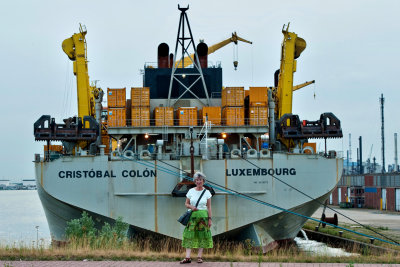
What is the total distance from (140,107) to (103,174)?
16.3 feet

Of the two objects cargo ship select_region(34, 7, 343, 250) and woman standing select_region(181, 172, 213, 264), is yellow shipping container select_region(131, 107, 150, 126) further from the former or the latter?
woman standing select_region(181, 172, 213, 264)

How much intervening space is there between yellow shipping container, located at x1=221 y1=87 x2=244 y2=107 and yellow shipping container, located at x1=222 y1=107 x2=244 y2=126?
0.78 ft

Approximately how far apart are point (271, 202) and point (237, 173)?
160 cm

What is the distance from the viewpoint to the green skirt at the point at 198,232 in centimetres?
1130

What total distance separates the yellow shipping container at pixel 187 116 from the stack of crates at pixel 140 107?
57.7 inches

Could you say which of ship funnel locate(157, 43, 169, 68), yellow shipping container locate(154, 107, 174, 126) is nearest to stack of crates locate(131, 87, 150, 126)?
yellow shipping container locate(154, 107, 174, 126)

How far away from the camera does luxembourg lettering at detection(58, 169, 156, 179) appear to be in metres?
21.1

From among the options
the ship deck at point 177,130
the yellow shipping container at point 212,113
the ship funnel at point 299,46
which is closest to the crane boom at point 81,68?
the ship deck at point 177,130

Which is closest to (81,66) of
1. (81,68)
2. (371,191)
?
(81,68)

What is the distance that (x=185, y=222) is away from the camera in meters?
11.4

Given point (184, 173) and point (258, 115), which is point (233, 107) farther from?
point (184, 173)

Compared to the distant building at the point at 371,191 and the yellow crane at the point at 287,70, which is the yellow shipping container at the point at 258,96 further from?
the distant building at the point at 371,191

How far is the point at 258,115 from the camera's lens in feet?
83.7

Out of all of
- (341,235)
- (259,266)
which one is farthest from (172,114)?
(259,266)
